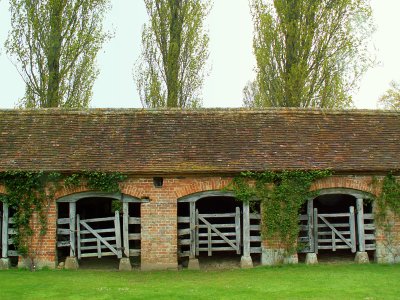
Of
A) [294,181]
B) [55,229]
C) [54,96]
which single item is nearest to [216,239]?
[294,181]

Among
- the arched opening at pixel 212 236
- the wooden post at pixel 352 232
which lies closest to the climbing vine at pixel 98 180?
the arched opening at pixel 212 236

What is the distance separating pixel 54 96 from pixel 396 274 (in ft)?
51.2

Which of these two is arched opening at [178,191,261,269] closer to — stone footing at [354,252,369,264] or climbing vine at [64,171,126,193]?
climbing vine at [64,171,126,193]

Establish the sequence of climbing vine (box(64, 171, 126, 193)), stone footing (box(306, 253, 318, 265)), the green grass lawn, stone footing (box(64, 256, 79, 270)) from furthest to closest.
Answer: stone footing (box(306, 253, 318, 265)), stone footing (box(64, 256, 79, 270)), climbing vine (box(64, 171, 126, 193)), the green grass lawn

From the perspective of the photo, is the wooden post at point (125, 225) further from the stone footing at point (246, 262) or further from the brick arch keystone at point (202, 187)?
the stone footing at point (246, 262)

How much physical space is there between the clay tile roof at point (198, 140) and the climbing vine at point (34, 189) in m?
0.24

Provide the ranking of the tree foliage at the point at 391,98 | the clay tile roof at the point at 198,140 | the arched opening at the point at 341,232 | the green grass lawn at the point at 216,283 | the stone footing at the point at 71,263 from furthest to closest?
1. the tree foliage at the point at 391,98
2. the arched opening at the point at 341,232
3. the clay tile roof at the point at 198,140
4. the stone footing at the point at 71,263
5. the green grass lawn at the point at 216,283

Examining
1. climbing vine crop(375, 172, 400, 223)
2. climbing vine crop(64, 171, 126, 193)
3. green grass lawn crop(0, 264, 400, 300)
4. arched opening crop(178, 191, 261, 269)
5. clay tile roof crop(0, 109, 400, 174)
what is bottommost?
green grass lawn crop(0, 264, 400, 300)

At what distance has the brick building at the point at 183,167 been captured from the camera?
15422 mm

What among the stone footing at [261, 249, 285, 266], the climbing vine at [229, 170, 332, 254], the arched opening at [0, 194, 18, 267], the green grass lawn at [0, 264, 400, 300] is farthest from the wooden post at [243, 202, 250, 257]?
the arched opening at [0, 194, 18, 267]

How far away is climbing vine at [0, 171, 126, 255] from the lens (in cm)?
1525

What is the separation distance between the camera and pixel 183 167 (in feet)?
50.5

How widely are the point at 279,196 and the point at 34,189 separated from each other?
7307 mm

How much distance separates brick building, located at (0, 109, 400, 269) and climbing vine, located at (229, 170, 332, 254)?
0.25 meters
